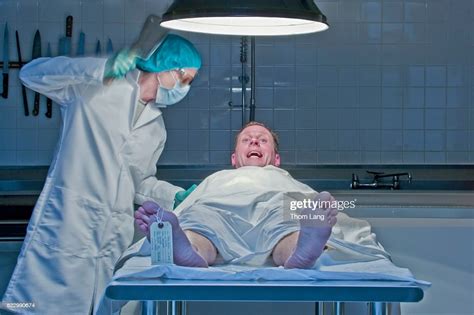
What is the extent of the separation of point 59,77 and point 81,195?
31cm

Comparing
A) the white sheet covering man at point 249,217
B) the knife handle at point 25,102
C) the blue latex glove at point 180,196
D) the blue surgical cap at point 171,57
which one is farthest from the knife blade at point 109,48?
the white sheet covering man at point 249,217

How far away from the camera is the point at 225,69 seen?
3.70 metres

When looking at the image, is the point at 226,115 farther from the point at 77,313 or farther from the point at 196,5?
the point at 196,5

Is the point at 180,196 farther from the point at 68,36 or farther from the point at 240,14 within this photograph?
the point at 240,14

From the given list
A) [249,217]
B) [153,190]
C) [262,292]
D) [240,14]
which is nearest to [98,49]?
[153,190]

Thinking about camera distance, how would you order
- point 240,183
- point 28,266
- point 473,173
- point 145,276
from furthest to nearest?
point 473,173 → point 28,266 → point 240,183 → point 145,276

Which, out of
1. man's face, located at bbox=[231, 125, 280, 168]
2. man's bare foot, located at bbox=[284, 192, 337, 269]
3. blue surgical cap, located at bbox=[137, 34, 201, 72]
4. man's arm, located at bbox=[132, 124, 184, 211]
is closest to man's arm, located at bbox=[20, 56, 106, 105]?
blue surgical cap, located at bbox=[137, 34, 201, 72]

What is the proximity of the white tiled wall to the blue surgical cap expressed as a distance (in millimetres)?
504

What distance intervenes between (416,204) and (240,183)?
0.62 m

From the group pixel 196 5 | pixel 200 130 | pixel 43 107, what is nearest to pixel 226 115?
pixel 200 130

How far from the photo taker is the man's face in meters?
2.88

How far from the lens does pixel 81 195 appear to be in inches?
121

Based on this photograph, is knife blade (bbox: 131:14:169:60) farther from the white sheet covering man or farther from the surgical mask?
the white sheet covering man

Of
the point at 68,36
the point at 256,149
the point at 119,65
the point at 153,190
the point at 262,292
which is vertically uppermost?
the point at 68,36
